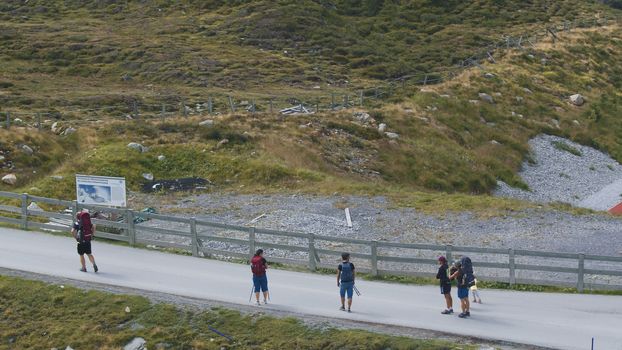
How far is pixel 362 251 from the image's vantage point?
24688 millimetres

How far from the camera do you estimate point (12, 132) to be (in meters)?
35.8

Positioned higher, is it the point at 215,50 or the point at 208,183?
the point at 215,50

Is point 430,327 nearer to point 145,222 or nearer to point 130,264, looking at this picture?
point 130,264

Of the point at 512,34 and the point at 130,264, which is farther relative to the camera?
the point at 512,34

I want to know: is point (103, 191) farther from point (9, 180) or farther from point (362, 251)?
point (362, 251)

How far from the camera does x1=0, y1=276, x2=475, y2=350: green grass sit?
16777mm

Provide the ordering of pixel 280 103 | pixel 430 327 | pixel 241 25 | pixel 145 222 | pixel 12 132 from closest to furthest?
pixel 430 327 < pixel 145 222 < pixel 12 132 < pixel 280 103 < pixel 241 25

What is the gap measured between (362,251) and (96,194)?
28.6ft

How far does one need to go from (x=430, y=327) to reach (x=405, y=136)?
2544cm

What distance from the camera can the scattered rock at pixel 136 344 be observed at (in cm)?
1744

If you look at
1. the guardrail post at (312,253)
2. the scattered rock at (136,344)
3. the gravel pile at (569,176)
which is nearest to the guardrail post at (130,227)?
the guardrail post at (312,253)

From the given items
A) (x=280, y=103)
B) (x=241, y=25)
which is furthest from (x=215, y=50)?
(x=280, y=103)

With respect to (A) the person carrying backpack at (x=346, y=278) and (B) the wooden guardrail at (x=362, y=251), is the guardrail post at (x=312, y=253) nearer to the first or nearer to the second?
(B) the wooden guardrail at (x=362, y=251)

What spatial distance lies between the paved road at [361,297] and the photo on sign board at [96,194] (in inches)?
68.1
